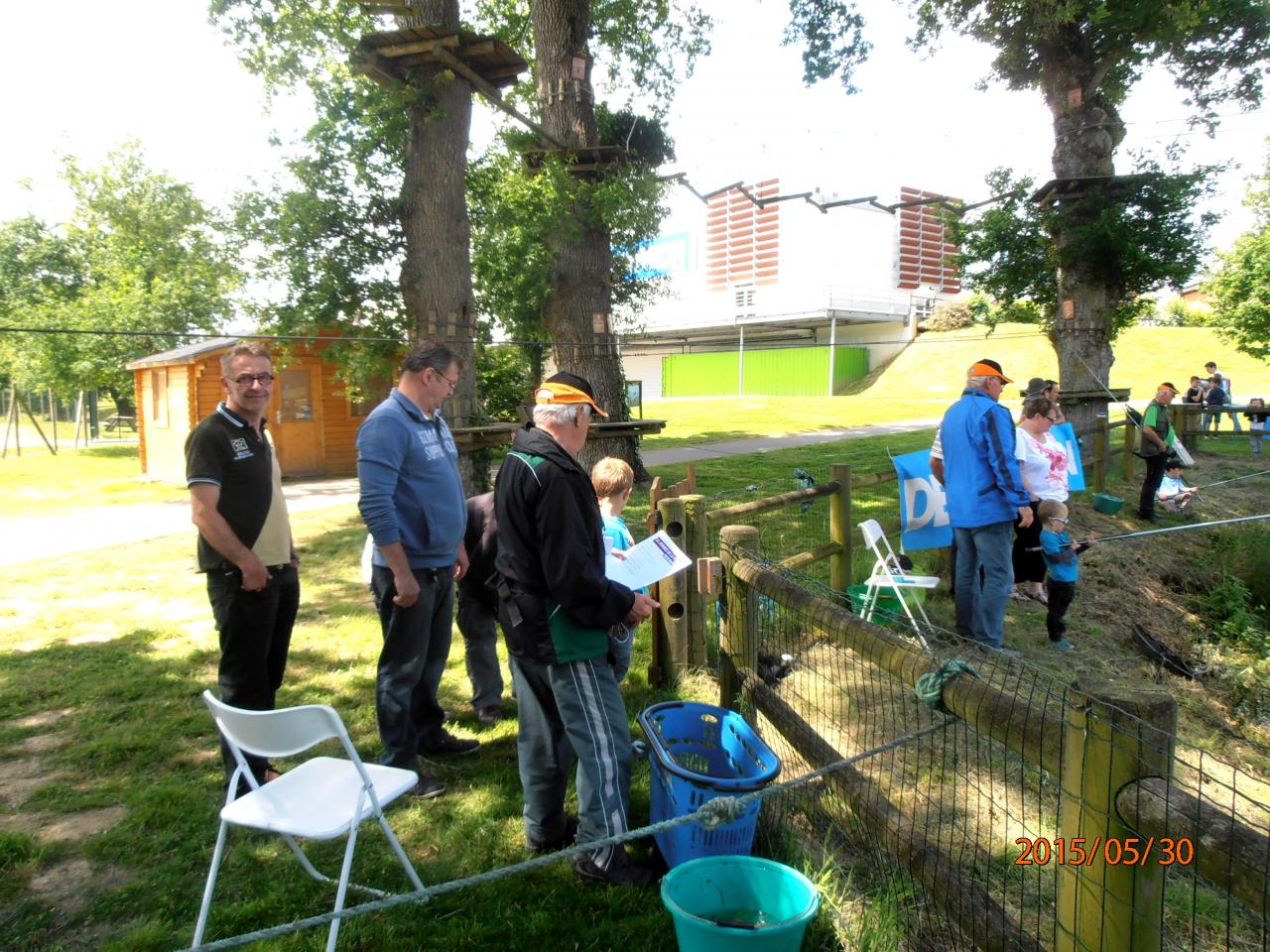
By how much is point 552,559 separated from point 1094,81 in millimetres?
11680

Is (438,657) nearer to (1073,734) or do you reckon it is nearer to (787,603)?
(787,603)

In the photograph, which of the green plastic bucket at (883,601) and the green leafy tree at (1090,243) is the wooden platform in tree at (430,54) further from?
the green leafy tree at (1090,243)

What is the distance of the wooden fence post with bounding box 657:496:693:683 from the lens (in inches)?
179

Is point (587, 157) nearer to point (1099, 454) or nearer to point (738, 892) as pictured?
point (1099, 454)

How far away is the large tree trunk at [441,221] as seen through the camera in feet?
24.7

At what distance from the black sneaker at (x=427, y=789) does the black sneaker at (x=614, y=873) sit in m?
0.87

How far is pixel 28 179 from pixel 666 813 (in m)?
38.6

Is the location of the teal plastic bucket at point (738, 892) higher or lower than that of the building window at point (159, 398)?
lower

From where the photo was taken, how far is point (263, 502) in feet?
11.0

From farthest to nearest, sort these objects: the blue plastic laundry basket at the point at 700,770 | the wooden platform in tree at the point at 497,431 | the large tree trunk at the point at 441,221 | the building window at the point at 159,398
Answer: the building window at the point at 159,398 → the large tree trunk at the point at 441,221 → the wooden platform in tree at the point at 497,431 → the blue plastic laundry basket at the point at 700,770

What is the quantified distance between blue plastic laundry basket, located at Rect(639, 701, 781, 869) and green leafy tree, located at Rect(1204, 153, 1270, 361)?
24426 mm

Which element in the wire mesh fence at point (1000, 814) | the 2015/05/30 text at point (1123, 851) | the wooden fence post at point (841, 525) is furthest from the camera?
the wooden fence post at point (841, 525)

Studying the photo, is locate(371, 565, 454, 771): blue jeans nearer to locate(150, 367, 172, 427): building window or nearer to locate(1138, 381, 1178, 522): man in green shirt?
locate(1138, 381, 1178, 522): man in green shirt

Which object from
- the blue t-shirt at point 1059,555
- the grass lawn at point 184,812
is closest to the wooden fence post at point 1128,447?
the blue t-shirt at point 1059,555
